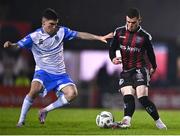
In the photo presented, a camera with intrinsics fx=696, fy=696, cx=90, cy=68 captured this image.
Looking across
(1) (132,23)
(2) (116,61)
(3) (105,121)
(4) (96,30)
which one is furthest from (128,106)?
(4) (96,30)

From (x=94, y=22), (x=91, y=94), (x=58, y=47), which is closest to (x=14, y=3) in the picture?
(x=94, y=22)

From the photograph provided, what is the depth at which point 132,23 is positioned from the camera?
483 inches

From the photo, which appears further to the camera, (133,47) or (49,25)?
(49,25)

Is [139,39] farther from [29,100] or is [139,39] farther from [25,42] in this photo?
[29,100]

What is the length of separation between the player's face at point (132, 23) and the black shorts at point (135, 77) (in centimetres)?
76

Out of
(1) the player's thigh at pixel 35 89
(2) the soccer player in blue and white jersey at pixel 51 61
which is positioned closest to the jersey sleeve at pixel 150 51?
(2) the soccer player in blue and white jersey at pixel 51 61

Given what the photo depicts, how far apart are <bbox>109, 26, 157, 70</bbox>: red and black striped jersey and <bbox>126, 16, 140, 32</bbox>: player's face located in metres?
0.12

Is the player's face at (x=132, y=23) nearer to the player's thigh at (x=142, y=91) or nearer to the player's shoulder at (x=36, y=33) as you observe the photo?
the player's thigh at (x=142, y=91)

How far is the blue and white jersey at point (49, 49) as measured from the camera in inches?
501

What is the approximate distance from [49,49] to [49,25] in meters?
0.47

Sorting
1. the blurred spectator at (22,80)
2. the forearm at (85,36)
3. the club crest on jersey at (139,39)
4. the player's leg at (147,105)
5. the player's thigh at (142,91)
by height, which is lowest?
the player's leg at (147,105)

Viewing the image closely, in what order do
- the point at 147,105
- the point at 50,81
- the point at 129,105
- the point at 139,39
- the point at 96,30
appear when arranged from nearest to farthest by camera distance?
the point at 147,105 < the point at 129,105 < the point at 139,39 < the point at 50,81 < the point at 96,30

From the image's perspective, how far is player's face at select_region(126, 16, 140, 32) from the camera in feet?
40.0

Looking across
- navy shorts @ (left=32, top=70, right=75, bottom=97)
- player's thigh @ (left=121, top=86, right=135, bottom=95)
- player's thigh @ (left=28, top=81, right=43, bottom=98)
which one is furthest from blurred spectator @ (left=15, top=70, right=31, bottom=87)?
player's thigh @ (left=121, top=86, right=135, bottom=95)
